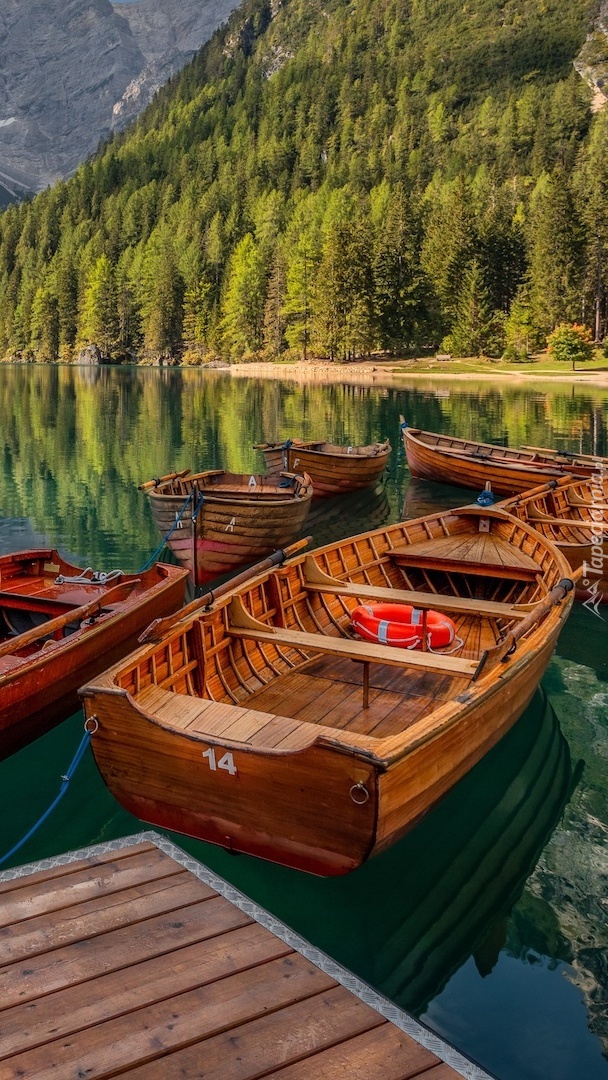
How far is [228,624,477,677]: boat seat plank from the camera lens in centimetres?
814

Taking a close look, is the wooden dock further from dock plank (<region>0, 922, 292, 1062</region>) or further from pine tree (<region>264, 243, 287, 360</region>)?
pine tree (<region>264, 243, 287, 360</region>)

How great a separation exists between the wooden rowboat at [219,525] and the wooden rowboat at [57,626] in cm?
322

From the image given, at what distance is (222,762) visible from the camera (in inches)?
251

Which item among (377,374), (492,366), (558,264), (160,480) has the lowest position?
(160,480)

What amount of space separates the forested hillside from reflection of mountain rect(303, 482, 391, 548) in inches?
2439

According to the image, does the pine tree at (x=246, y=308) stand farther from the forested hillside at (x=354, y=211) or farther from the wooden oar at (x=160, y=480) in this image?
the wooden oar at (x=160, y=480)

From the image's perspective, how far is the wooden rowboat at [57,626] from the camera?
8.58m

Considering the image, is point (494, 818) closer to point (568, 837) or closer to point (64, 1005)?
point (568, 837)

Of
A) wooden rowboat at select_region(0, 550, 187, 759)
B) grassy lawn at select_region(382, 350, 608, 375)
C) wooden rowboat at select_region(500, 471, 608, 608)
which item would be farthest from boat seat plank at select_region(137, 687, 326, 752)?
grassy lawn at select_region(382, 350, 608, 375)

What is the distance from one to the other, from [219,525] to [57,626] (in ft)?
20.6

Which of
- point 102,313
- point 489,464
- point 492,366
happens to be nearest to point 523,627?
point 489,464

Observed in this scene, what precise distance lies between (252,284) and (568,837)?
344ft

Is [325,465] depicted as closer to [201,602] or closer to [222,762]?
[201,602]

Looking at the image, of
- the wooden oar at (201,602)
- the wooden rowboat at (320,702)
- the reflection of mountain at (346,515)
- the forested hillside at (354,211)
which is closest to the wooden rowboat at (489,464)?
the reflection of mountain at (346,515)
